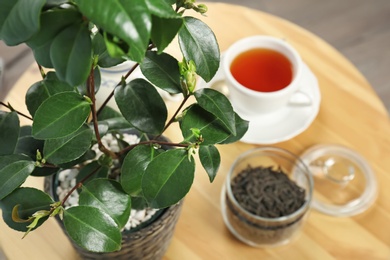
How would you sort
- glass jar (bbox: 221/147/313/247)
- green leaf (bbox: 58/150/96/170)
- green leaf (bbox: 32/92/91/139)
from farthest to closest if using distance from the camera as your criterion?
glass jar (bbox: 221/147/313/247), green leaf (bbox: 58/150/96/170), green leaf (bbox: 32/92/91/139)

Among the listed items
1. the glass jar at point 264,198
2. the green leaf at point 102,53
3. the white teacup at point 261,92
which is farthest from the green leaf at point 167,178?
the white teacup at point 261,92

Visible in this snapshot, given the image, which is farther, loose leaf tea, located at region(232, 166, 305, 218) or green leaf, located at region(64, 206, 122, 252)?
loose leaf tea, located at region(232, 166, 305, 218)

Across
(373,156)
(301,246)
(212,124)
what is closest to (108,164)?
(212,124)

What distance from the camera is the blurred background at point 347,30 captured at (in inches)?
68.3

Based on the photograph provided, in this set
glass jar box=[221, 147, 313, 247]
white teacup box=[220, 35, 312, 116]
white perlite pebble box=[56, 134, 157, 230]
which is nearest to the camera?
white perlite pebble box=[56, 134, 157, 230]

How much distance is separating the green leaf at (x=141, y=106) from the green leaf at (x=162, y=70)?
0.08ft

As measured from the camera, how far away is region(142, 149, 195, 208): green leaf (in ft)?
1.86

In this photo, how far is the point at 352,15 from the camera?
6.08 feet

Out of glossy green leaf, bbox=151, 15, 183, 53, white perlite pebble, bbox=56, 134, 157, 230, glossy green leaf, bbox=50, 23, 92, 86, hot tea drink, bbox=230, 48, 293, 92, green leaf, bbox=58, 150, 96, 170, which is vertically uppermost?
glossy green leaf, bbox=50, 23, 92, 86

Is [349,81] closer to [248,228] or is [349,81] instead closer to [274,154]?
[274,154]

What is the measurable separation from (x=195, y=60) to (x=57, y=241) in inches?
18.5

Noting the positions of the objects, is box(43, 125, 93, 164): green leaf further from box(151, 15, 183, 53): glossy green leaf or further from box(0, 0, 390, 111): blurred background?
box(0, 0, 390, 111): blurred background

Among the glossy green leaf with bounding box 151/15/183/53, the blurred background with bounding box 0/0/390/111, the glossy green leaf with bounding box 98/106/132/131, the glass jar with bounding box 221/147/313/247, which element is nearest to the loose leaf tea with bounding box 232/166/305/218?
the glass jar with bounding box 221/147/313/247

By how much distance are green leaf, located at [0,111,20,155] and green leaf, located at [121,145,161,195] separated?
119mm
